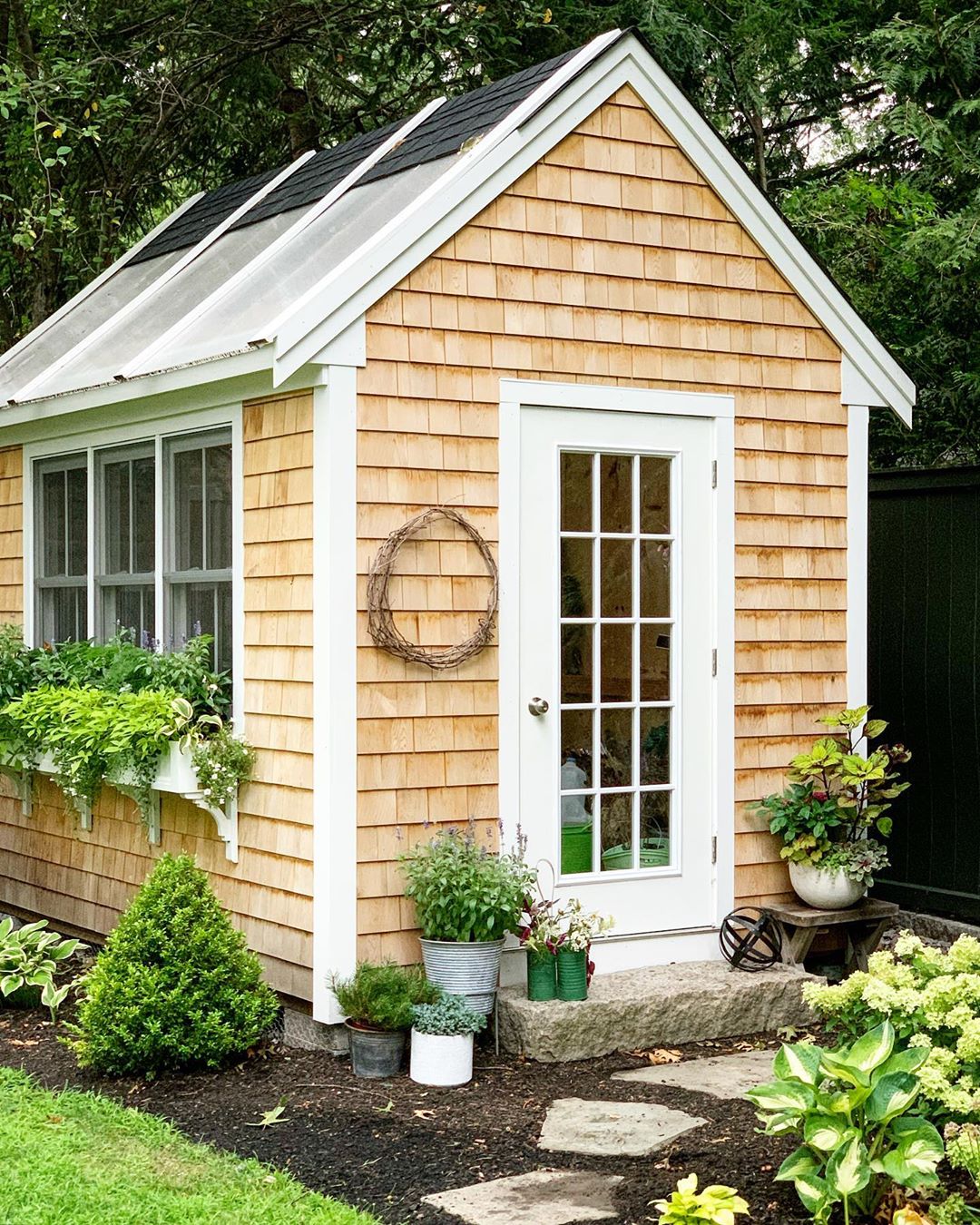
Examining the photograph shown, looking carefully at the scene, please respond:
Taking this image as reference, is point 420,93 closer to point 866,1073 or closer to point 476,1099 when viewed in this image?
point 476,1099

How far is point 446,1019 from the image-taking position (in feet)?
17.8

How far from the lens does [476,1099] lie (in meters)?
5.27

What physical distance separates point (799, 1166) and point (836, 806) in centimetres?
276

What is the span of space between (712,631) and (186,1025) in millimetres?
2631

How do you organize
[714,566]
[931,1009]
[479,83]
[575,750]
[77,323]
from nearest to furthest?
[931,1009]
[575,750]
[714,566]
[77,323]
[479,83]

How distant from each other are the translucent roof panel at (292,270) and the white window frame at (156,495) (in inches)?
12.0

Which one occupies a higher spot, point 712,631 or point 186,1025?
point 712,631

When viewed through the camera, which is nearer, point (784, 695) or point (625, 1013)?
point (625, 1013)

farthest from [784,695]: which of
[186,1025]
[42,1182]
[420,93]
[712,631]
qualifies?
[420,93]

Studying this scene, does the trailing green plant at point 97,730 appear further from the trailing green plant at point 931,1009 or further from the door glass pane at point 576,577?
the trailing green plant at point 931,1009

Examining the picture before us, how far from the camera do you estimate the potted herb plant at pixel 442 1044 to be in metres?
5.41

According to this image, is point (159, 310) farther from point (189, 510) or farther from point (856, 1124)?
point (856, 1124)

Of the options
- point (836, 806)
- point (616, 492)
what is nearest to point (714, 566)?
point (616, 492)

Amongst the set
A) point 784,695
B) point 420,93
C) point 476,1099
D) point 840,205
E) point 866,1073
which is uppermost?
point 420,93
